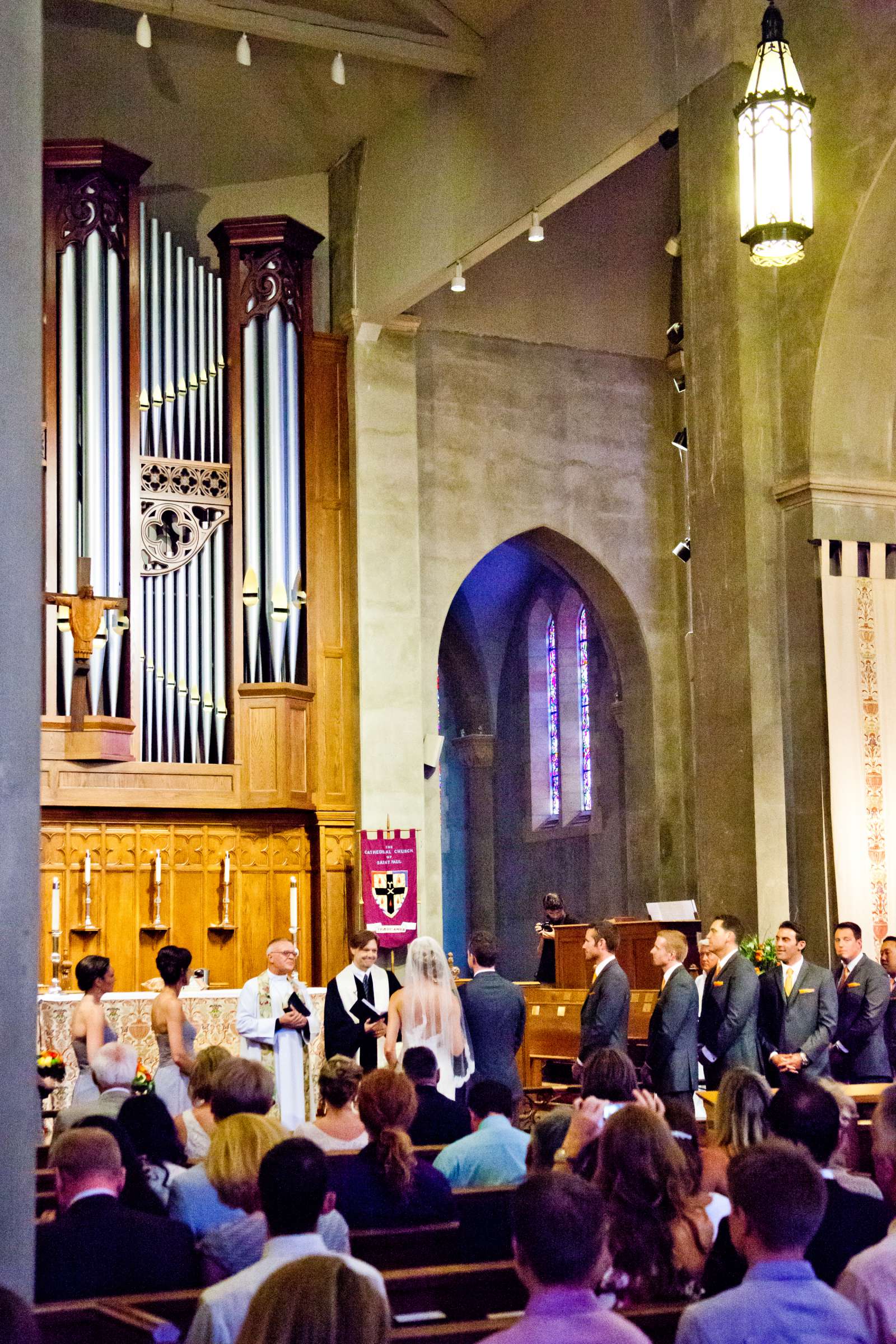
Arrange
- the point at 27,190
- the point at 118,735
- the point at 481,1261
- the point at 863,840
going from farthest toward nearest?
the point at 118,735, the point at 863,840, the point at 481,1261, the point at 27,190

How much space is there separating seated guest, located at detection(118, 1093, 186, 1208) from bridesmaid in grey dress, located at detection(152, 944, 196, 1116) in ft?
9.04

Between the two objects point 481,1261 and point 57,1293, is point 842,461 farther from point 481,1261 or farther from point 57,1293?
point 57,1293

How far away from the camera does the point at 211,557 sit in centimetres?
1362

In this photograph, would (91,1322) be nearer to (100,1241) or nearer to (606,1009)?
(100,1241)

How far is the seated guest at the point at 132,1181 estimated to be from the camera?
431 cm

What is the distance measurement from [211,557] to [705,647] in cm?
546

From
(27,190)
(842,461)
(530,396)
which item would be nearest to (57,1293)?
(27,190)

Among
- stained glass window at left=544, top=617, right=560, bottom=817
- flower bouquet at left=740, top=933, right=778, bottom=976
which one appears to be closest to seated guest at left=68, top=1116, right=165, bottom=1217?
flower bouquet at left=740, top=933, right=778, bottom=976

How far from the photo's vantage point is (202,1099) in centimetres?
544

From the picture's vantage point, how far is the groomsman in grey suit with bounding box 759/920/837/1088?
7.79m

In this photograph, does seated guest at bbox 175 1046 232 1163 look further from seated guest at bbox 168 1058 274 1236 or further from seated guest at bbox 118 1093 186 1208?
seated guest at bbox 168 1058 274 1236

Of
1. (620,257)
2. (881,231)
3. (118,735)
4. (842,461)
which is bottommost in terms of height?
(118,735)

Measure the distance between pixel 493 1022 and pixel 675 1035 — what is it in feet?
3.05

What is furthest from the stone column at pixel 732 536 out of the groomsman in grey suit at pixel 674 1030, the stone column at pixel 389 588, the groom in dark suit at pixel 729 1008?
the stone column at pixel 389 588
